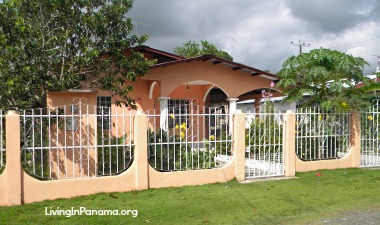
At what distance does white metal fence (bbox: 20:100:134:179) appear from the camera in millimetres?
6340

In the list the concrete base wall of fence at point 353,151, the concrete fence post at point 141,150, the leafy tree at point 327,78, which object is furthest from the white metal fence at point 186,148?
the concrete base wall of fence at point 353,151

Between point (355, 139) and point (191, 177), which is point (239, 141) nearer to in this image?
point (191, 177)

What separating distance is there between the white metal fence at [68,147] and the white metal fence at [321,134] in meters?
4.38

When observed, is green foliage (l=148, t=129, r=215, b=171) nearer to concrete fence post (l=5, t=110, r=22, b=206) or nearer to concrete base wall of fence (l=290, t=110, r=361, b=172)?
concrete fence post (l=5, t=110, r=22, b=206)

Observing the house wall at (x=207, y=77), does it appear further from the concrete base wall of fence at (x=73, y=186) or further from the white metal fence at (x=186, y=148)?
the concrete base wall of fence at (x=73, y=186)

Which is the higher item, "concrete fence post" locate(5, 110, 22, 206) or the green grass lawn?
"concrete fence post" locate(5, 110, 22, 206)

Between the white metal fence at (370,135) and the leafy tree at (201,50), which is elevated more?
the leafy tree at (201,50)

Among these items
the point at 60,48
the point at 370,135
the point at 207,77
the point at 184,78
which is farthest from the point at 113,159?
the point at 370,135

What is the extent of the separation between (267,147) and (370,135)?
10.1ft

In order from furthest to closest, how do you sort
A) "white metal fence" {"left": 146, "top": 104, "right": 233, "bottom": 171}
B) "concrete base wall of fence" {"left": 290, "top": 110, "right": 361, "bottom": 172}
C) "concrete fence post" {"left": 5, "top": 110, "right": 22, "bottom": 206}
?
"concrete base wall of fence" {"left": 290, "top": 110, "right": 361, "bottom": 172}
"white metal fence" {"left": 146, "top": 104, "right": 233, "bottom": 171}
"concrete fence post" {"left": 5, "top": 110, "right": 22, "bottom": 206}

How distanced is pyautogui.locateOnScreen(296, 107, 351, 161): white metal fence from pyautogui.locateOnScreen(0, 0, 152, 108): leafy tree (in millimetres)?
4279

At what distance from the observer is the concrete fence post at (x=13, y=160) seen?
19.2ft

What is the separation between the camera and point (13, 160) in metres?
5.90

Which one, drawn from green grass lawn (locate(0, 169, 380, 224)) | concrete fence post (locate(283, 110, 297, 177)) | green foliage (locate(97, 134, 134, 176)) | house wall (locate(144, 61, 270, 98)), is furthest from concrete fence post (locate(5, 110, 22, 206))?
house wall (locate(144, 61, 270, 98))
